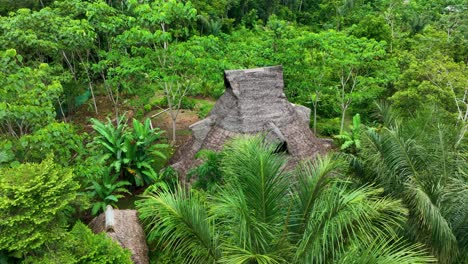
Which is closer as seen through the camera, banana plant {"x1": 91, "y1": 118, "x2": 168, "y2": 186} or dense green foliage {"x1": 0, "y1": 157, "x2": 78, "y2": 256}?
dense green foliage {"x1": 0, "y1": 157, "x2": 78, "y2": 256}

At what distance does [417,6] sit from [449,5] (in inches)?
195

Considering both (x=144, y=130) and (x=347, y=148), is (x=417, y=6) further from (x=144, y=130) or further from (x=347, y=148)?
(x=144, y=130)

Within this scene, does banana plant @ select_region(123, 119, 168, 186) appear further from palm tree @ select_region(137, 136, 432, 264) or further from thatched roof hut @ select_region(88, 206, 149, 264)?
palm tree @ select_region(137, 136, 432, 264)

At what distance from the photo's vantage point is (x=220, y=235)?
5.30 meters

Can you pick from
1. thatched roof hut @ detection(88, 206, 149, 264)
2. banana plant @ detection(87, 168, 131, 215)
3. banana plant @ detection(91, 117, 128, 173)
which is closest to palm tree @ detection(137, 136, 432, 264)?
thatched roof hut @ detection(88, 206, 149, 264)

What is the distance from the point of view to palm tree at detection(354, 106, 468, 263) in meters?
5.52

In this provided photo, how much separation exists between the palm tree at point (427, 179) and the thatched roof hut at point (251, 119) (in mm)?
3781

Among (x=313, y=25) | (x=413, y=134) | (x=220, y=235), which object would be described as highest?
(x=413, y=134)

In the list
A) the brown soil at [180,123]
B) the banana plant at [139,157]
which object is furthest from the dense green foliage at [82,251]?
the brown soil at [180,123]

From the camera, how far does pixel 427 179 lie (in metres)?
6.16

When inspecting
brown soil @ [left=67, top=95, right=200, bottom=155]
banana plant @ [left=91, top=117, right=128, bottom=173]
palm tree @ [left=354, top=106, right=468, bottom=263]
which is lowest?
brown soil @ [left=67, top=95, right=200, bottom=155]

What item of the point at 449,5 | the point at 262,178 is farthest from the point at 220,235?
the point at 449,5

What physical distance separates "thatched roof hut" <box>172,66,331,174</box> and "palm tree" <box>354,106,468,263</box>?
12.4 feet

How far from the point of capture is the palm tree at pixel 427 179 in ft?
18.1
